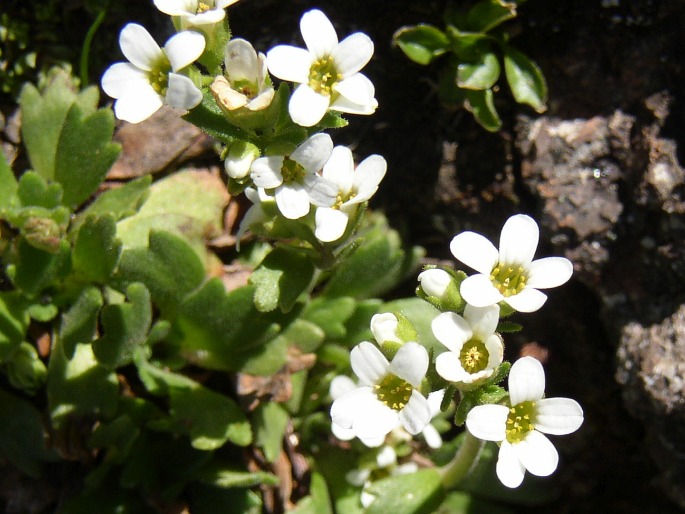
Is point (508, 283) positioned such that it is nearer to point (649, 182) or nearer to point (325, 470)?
point (649, 182)

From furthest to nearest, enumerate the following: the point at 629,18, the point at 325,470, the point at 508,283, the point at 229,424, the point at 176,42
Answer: the point at 325,470 < the point at 629,18 < the point at 229,424 < the point at 508,283 < the point at 176,42

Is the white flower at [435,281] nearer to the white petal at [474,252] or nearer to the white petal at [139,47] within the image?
the white petal at [474,252]

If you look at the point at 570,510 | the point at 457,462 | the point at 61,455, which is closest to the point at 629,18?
the point at 457,462

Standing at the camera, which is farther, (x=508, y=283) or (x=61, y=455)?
(x=61, y=455)

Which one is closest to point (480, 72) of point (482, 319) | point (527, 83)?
point (527, 83)

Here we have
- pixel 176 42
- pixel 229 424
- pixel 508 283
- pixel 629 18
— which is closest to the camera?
pixel 176 42

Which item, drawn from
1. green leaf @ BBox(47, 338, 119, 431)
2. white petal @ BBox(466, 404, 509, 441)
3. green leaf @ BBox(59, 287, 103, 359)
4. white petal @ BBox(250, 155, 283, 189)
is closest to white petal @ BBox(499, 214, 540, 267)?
white petal @ BBox(466, 404, 509, 441)

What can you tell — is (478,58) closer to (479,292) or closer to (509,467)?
(479,292)
